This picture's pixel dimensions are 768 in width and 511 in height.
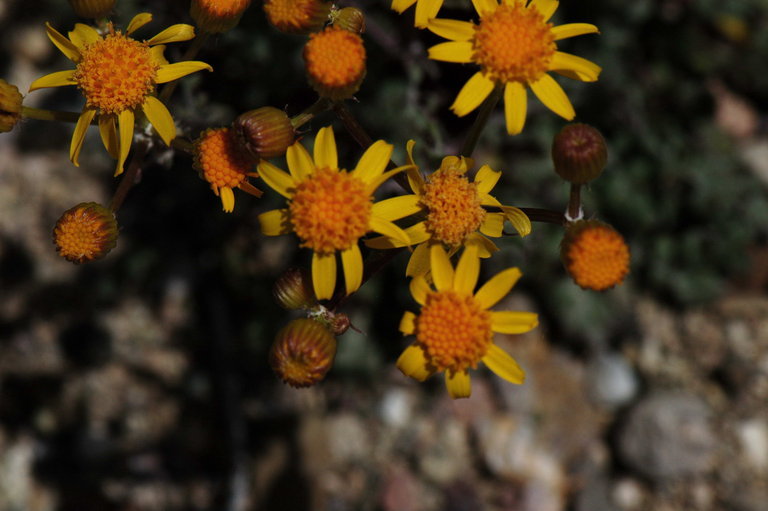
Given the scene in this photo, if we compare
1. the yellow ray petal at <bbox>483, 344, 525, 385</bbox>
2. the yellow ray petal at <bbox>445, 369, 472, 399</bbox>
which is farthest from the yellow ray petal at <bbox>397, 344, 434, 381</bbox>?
the yellow ray petal at <bbox>483, 344, 525, 385</bbox>

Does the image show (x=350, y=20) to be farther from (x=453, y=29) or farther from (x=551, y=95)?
(x=551, y=95)

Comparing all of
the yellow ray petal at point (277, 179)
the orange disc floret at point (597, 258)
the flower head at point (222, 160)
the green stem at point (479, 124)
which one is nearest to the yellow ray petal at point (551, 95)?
the green stem at point (479, 124)

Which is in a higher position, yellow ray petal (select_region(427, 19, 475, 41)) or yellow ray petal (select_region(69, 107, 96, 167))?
yellow ray petal (select_region(427, 19, 475, 41))

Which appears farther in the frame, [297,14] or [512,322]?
[512,322]

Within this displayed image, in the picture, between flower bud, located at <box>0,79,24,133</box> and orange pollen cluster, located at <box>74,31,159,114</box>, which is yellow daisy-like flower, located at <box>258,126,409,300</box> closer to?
orange pollen cluster, located at <box>74,31,159,114</box>

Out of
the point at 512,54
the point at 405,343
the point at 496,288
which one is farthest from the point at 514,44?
the point at 405,343

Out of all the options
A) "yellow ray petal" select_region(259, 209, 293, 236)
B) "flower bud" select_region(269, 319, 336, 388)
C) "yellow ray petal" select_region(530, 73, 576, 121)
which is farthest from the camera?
"yellow ray petal" select_region(530, 73, 576, 121)
